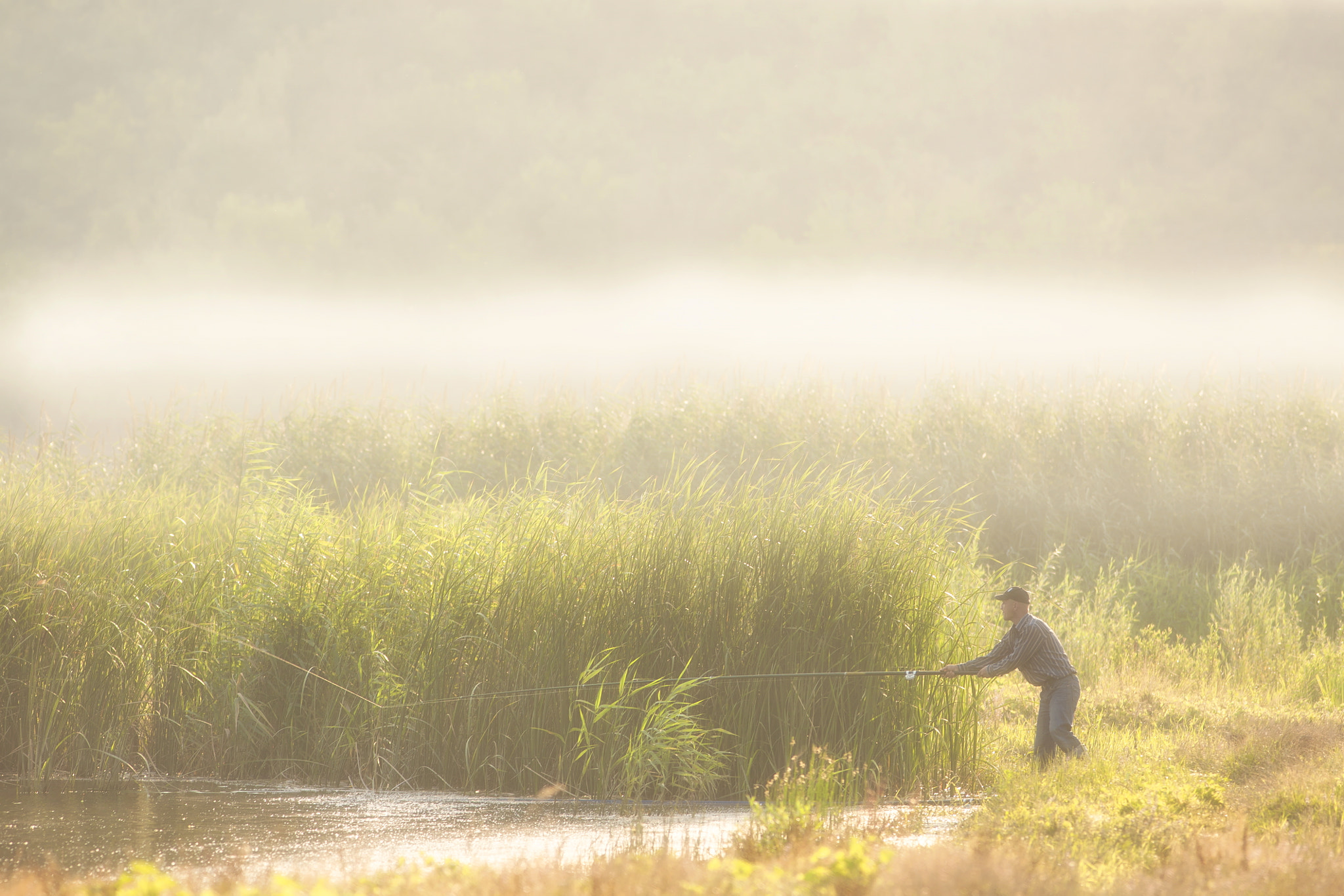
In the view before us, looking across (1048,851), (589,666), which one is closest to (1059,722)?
(1048,851)

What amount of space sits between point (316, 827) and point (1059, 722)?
709 cm

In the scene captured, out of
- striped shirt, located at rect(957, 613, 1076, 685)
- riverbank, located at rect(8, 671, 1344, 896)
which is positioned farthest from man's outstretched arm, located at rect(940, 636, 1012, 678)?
riverbank, located at rect(8, 671, 1344, 896)

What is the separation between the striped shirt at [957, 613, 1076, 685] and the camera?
1126 centimetres

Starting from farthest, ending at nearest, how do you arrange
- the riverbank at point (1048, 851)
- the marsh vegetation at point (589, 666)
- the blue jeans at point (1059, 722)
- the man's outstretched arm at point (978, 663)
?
the blue jeans at point (1059, 722) < the man's outstretched arm at point (978, 663) < the marsh vegetation at point (589, 666) < the riverbank at point (1048, 851)

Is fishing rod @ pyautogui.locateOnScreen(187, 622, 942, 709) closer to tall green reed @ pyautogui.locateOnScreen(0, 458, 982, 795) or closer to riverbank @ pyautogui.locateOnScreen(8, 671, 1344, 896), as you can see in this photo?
tall green reed @ pyautogui.locateOnScreen(0, 458, 982, 795)

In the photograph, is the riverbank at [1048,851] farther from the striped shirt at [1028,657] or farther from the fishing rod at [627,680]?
the fishing rod at [627,680]

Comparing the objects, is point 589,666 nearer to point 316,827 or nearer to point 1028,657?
point 316,827

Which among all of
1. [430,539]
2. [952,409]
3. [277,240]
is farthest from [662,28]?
[430,539]

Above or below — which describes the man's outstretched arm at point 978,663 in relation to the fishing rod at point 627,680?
above

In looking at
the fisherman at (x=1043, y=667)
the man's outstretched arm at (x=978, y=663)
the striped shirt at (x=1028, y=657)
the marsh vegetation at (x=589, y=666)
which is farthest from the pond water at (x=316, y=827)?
the fisherman at (x=1043, y=667)

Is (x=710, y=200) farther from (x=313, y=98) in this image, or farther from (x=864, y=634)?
(x=864, y=634)

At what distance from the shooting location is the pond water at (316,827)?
29.0 ft

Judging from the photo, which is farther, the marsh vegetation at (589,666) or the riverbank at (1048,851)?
the marsh vegetation at (589,666)

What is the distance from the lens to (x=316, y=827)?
32.8 feet
